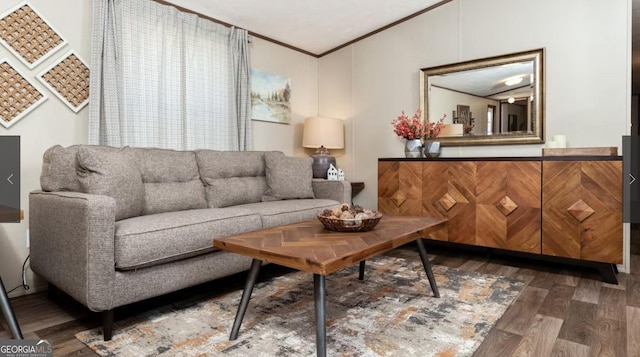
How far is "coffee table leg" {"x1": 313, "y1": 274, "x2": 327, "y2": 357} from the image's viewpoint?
1.38m

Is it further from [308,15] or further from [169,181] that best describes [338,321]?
[308,15]

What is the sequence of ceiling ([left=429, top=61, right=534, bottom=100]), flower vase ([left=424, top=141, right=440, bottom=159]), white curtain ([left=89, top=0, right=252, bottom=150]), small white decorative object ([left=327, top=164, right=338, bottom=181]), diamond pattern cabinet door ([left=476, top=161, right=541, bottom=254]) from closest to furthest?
white curtain ([left=89, top=0, right=252, bottom=150])
diamond pattern cabinet door ([left=476, top=161, right=541, bottom=254])
ceiling ([left=429, top=61, right=534, bottom=100])
flower vase ([left=424, top=141, right=440, bottom=159])
small white decorative object ([left=327, top=164, right=338, bottom=181])

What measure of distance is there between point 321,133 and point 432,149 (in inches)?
46.4

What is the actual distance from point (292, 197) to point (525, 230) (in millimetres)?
1836

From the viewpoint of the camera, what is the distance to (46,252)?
198 centimetres

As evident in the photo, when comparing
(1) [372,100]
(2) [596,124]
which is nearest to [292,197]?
(1) [372,100]

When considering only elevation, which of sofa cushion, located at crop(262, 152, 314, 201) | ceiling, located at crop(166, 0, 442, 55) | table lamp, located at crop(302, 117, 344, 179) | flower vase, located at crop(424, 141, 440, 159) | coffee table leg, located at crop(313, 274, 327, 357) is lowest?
coffee table leg, located at crop(313, 274, 327, 357)

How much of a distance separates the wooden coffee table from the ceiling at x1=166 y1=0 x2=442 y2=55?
2.20 m

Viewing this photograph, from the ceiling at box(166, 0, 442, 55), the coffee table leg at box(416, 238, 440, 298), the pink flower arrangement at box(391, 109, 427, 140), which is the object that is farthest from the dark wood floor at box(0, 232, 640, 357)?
the ceiling at box(166, 0, 442, 55)

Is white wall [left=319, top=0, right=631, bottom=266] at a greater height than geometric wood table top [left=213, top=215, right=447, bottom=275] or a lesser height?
greater

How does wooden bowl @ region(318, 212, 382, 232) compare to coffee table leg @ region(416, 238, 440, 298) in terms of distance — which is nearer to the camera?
wooden bowl @ region(318, 212, 382, 232)

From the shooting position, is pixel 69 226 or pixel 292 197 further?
pixel 292 197

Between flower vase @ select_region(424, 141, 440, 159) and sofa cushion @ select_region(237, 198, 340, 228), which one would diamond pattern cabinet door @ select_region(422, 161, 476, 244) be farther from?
sofa cushion @ select_region(237, 198, 340, 228)

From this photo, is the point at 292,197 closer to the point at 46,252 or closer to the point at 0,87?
the point at 46,252
